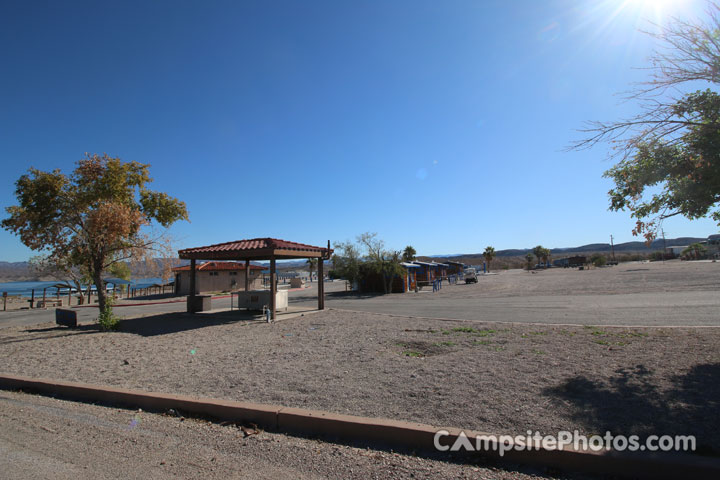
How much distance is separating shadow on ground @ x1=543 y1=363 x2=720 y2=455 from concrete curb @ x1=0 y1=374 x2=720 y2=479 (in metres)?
0.48

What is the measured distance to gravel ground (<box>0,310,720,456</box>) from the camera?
13.1 ft

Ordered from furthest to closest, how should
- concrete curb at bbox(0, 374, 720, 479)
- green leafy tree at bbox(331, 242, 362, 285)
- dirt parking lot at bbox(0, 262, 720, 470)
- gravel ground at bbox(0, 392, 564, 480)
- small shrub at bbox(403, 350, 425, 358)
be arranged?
green leafy tree at bbox(331, 242, 362, 285), small shrub at bbox(403, 350, 425, 358), dirt parking lot at bbox(0, 262, 720, 470), gravel ground at bbox(0, 392, 564, 480), concrete curb at bbox(0, 374, 720, 479)

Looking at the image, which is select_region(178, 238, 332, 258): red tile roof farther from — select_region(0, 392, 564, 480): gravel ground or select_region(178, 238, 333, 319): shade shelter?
select_region(0, 392, 564, 480): gravel ground

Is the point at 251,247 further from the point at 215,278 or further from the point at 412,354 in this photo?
the point at 215,278

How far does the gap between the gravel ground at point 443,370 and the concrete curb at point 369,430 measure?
0.33 meters

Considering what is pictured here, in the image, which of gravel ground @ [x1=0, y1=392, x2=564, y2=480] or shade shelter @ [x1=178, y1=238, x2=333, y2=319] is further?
shade shelter @ [x1=178, y1=238, x2=333, y2=319]

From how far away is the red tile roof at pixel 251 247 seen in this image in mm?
13463

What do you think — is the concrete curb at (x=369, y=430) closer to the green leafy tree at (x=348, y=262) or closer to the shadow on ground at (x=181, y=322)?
the shadow on ground at (x=181, y=322)

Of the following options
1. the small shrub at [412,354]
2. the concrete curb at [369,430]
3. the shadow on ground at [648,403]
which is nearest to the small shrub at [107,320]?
the concrete curb at [369,430]

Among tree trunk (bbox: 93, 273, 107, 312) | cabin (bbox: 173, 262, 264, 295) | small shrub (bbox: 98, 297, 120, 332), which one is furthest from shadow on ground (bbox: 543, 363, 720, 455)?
cabin (bbox: 173, 262, 264, 295)

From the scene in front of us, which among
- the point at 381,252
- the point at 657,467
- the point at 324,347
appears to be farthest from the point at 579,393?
the point at 381,252

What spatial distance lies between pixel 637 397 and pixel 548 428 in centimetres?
158

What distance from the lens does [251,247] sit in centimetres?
1355

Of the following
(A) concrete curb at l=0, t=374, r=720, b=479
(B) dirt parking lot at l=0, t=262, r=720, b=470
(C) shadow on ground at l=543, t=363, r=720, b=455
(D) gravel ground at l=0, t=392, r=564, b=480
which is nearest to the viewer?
(A) concrete curb at l=0, t=374, r=720, b=479
